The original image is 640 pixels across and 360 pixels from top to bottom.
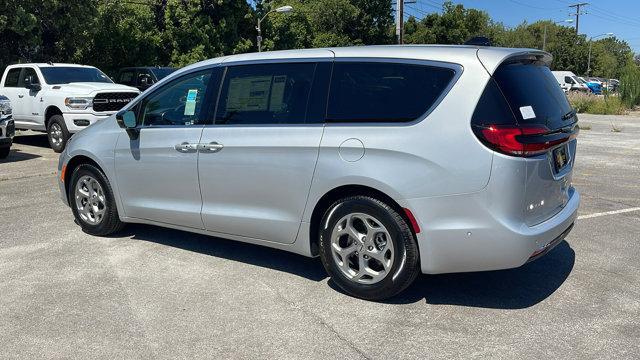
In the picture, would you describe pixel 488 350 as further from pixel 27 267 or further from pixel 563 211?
pixel 27 267

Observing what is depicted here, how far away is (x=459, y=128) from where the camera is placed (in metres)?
3.65

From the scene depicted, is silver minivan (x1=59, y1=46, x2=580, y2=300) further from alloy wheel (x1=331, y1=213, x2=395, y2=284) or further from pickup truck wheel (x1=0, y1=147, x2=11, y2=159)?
pickup truck wheel (x1=0, y1=147, x2=11, y2=159)

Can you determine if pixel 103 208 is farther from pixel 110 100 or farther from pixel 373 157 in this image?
pixel 110 100

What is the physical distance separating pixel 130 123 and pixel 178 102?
1.64 feet

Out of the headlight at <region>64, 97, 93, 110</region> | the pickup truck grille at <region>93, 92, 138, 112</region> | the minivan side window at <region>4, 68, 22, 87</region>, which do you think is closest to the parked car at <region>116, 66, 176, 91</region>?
the minivan side window at <region>4, 68, 22, 87</region>

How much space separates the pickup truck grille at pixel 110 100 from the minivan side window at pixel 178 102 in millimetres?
7245

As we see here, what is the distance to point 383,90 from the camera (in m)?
4.00

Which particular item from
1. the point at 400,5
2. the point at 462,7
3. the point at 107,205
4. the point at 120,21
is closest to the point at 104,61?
the point at 120,21

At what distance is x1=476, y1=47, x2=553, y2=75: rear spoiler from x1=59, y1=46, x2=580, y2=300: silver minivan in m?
0.01

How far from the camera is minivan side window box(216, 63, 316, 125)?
4.36 meters

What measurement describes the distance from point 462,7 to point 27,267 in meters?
65.4

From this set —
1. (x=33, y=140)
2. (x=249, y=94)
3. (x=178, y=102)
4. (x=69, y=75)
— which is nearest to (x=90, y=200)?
(x=178, y=102)

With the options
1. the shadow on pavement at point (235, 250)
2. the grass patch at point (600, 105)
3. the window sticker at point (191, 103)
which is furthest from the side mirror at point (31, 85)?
the grass patch at point (600, 105)

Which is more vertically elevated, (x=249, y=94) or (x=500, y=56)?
(x=500, y=56)
